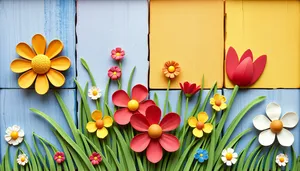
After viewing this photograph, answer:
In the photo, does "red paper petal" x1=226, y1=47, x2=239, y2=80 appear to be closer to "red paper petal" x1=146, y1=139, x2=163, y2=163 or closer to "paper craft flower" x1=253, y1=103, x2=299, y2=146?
"paper craft flower" x1=253, y1=103, x2=299, y2=146

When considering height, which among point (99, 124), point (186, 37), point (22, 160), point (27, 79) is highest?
point (186, 37)

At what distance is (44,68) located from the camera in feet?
2.67

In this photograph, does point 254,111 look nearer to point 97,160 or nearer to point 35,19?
point 97,160

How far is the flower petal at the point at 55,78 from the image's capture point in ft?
2.69

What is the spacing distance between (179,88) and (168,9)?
0.70ft

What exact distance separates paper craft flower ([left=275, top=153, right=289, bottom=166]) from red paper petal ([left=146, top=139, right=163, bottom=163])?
0.32 meters

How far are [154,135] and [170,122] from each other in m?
0.05

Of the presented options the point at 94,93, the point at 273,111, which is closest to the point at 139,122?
the point at 94,93

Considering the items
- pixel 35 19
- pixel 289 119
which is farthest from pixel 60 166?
pixel 289 119

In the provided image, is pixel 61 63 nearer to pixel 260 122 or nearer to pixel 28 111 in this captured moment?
pixel 28 111

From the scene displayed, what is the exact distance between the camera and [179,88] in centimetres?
84

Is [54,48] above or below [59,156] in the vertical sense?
above

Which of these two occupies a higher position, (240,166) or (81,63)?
(81,63)

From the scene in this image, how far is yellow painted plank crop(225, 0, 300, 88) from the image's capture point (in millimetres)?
838
